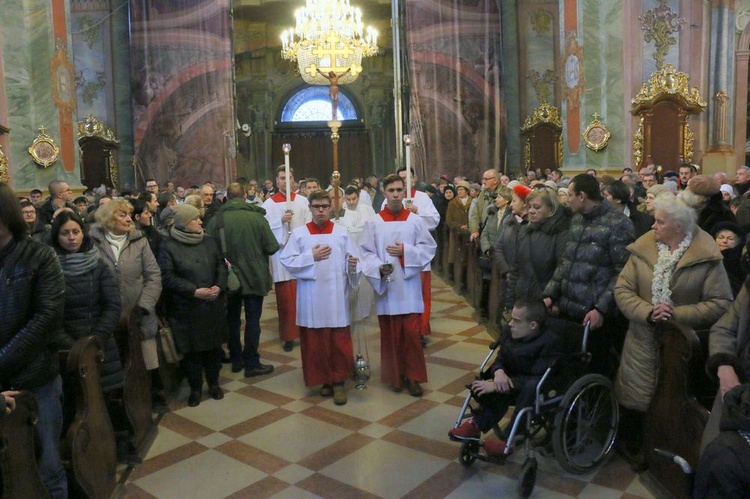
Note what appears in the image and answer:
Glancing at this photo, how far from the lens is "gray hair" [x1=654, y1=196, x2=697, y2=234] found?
358 cm

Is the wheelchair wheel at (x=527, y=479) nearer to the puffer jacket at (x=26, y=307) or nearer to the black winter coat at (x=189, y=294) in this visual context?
the puffer jacket at (x=26, y=307)

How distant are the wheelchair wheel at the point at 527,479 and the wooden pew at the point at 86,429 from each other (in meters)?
2.30

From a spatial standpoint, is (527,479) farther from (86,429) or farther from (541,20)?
(541,20)

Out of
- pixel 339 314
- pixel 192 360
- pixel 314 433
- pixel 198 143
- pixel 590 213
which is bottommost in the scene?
pixel 314 433

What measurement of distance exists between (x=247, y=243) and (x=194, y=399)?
1.46 m

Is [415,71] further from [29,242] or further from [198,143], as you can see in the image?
[29,242]

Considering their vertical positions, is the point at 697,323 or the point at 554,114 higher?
the point at 554,114

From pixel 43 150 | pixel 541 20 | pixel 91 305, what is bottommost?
pixel 91 305

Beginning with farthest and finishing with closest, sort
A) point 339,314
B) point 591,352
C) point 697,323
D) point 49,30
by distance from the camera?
point 49,30
point 339,314
point 591,352
point 697,323

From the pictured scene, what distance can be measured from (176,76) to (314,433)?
47.2 ft

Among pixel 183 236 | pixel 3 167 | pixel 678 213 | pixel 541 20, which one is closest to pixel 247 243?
pixel 183 236

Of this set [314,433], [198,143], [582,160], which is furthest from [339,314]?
[198,143]

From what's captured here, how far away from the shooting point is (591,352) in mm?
4180

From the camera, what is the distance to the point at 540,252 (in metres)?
4.82
